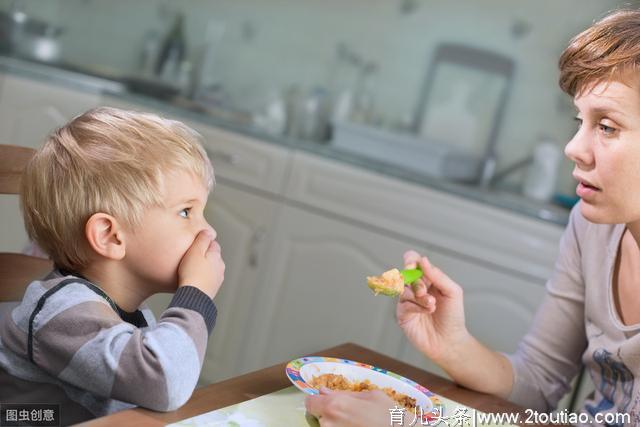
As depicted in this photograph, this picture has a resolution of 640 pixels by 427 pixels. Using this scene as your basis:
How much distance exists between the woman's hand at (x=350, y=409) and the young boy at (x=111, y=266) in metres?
0.14

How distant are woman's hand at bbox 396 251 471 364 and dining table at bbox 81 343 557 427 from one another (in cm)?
5

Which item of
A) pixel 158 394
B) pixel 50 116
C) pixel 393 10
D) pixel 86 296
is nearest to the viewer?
pixel 158 394

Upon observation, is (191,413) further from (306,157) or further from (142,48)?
(142,48)

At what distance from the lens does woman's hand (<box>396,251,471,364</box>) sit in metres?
1.20

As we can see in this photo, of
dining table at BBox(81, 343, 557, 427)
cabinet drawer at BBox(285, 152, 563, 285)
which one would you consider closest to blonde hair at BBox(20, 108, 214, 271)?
dining table at BBox(81, 343, 557, 427)

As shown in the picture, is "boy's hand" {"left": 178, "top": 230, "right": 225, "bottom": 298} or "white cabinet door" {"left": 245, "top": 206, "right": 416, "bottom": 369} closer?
"boy's hand" {"left": 178, "top": 230, "right": 225, "bottom": 298}

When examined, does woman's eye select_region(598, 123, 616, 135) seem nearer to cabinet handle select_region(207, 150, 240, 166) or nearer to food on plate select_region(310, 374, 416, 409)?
food on plate select_region(310, 374, 416, 409)

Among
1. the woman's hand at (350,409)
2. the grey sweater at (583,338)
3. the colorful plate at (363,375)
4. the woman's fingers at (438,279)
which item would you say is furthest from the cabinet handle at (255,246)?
the woman's hand at (350,409)

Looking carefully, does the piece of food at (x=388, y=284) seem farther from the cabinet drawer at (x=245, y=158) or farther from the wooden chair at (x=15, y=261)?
the cabinet drawer at (x=245, y=158)

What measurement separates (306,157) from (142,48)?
1257mm

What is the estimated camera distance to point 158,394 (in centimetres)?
86

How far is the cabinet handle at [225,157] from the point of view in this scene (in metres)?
2.72

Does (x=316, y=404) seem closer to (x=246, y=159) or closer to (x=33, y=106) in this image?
(x=246, y=159)

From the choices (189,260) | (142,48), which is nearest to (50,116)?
(142,48)
